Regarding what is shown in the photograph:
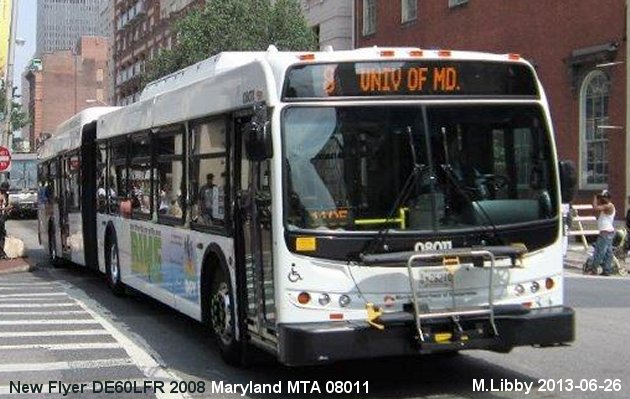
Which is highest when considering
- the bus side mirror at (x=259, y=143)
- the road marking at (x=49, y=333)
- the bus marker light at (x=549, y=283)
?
the bus side mirror at (x=259, y=143)

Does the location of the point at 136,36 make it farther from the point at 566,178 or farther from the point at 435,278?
the point at 435,278

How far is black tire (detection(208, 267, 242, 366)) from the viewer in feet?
27.2

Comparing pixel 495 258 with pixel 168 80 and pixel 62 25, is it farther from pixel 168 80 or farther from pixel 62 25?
pixel 62 25

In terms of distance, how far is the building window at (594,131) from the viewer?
23.6 metres

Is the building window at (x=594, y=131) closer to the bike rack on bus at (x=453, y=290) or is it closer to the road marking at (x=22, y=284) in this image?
the road marking at (x=22, y=284)

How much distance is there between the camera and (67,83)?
152 m

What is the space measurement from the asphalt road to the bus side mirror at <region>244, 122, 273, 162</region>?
6.58 feet

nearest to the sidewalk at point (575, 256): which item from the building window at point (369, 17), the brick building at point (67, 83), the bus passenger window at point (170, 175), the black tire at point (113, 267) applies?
the black tire at point (113, 267)

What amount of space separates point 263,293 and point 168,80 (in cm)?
603

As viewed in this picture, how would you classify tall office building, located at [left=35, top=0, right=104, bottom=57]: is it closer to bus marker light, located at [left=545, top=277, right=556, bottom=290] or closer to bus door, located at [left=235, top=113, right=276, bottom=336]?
bus door, located at [left=235, top=113, right=276, bottom=336]

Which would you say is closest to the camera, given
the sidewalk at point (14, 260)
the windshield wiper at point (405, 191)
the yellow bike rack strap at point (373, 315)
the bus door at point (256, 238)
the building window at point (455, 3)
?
the yellow bike rack strap at point (373, 315)

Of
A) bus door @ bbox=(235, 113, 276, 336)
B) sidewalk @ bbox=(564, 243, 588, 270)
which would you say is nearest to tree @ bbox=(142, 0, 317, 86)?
sidewalk @ bbox=(564, 243, 588, 270)

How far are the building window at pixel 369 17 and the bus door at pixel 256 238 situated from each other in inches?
1147

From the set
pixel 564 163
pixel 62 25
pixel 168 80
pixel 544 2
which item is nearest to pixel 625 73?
pixel 544 2
